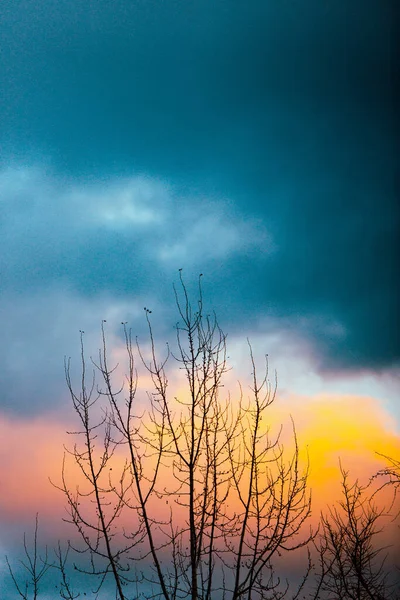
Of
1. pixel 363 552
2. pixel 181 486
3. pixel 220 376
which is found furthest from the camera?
pixel 363 552

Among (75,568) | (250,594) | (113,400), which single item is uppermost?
(113,400)

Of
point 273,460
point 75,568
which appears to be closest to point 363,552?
point 273,460

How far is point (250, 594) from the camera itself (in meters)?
8.36

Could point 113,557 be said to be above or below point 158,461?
below

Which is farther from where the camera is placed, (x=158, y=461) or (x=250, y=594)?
(x=158, y=461)

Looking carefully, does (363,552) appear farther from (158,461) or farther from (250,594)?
(158,461)

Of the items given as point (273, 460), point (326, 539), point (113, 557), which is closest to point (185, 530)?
point (113, 557)

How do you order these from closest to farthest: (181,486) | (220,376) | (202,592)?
(202,592) < (181,486) < (220,376)

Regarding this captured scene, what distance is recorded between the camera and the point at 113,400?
9.45m

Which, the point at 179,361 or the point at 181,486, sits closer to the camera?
the point at 181,486

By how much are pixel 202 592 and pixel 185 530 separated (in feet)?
2.84

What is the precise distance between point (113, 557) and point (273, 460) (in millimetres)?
2920

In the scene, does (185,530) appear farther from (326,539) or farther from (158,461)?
(326,539)

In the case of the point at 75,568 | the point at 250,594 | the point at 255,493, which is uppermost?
the point at 255,493
